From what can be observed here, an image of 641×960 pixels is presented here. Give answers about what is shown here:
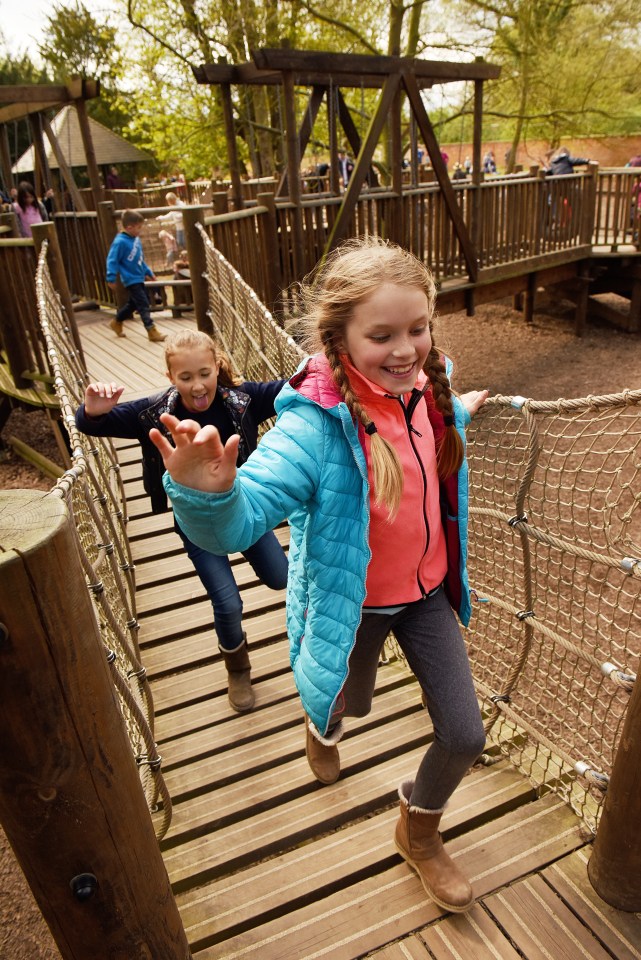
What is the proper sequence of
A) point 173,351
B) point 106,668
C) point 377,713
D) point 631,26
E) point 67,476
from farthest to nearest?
point 631,26, point 377,713, point 173,351, point 67,476, point 106,668

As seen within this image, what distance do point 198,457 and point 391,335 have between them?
1.74ft

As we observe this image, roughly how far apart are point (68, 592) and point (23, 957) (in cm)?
201

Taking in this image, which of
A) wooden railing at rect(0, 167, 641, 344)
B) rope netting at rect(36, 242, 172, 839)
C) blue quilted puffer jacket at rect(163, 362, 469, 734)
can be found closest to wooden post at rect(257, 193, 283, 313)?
wooden railing at rect(0, 167, 641, 344)

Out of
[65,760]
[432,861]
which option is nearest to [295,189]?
[432,861]

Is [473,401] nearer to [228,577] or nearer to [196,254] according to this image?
[228,577]

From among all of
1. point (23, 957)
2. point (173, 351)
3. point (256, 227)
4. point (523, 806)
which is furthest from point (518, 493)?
point (256, 227)

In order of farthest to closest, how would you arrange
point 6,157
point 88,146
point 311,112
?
point 6,157 < point 311,112 < point 88,146

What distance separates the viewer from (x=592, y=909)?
5.59ft

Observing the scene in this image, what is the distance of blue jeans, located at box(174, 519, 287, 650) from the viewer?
2344 millimetres

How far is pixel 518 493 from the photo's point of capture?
6.79 ft

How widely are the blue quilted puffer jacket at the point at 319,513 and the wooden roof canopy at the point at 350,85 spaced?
214 inches

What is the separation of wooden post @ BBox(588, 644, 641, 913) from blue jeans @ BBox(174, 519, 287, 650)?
4.06ft

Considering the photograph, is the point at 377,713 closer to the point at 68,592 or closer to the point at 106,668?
the point at 106,668

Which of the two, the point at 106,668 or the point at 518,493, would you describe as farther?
the point at 518,493
